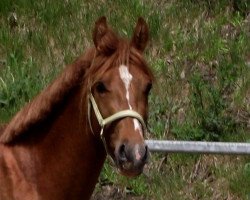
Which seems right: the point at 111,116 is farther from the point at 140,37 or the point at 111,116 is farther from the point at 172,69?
the point at 172,69

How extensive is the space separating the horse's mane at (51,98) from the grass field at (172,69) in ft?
8.10

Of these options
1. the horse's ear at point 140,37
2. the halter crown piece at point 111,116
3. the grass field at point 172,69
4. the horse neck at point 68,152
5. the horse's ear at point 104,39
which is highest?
the horse's ear at point 104,39

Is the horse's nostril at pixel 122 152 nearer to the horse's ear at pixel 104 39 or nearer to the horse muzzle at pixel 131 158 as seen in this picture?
the horse muzzle at pixel 131 158

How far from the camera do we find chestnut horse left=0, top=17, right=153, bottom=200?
17.0 feet

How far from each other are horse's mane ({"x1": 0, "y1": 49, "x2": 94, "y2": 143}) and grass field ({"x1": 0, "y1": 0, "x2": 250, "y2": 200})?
2.47 meters

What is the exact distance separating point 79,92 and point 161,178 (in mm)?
2813

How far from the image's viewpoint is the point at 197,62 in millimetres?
9156

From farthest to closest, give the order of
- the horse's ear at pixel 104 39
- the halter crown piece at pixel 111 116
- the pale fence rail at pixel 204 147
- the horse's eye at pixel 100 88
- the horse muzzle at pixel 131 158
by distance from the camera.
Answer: the pale fence rail at pixel 204 147
the horse's ear at pixel 104 39
the horse's eye at pixel 100 88
the halter crown piece at pixel 111 116
the horse muzzle at pixel 131 158

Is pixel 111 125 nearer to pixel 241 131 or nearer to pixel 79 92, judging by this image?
pixel 79 92

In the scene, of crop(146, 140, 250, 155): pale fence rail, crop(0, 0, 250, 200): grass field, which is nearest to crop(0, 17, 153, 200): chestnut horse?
crop(146, 140, 250, 155): pale fence rail

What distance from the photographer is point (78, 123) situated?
536 centimetres

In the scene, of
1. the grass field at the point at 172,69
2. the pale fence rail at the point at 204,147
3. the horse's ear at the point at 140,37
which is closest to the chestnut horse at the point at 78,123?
the horse's ear at the point at 140,37

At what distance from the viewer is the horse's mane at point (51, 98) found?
5328mm

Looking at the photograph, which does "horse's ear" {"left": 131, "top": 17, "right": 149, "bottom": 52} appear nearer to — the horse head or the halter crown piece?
the horse head
